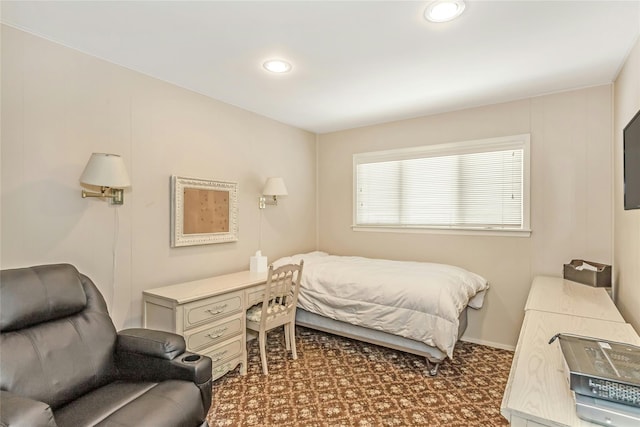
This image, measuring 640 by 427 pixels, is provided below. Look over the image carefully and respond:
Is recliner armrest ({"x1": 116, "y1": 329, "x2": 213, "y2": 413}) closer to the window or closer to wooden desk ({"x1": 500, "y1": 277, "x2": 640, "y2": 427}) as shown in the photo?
wooden desk ({"x1": 500, "y1": 277, "x2": 640, "y2": 427})

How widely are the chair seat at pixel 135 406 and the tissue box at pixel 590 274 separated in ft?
10.1

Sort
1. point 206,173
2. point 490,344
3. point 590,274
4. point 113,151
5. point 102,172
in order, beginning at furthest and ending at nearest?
1. point 490,344
2. point 206,173
3. point 590,274
4. point 113,151
5. point 102,172

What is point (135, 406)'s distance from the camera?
4.85 feet

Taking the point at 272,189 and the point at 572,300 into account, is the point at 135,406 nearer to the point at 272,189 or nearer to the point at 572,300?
the point at 272,189

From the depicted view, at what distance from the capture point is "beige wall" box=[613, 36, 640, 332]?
201cm

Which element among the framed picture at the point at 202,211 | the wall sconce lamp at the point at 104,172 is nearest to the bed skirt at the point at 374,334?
the framed picture at the point at 202,211

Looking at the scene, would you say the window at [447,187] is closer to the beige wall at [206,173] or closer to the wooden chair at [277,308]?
the beige wall at [206,173]

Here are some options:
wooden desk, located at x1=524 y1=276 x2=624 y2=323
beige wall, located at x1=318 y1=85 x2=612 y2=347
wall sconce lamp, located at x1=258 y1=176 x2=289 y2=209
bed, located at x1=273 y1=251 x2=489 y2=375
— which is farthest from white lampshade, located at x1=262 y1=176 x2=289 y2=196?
wooden desk, located at x1=524 y1=276 x2=624 y2=323

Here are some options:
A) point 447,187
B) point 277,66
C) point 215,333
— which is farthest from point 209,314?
point 447,187

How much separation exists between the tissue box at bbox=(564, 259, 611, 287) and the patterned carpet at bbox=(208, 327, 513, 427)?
0.97 meters

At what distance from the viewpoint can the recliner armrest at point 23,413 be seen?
1084mm

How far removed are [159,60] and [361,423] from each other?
2.94m

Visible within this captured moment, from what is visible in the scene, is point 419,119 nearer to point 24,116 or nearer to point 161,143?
point 161,143

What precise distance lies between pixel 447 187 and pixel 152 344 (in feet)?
10.5
